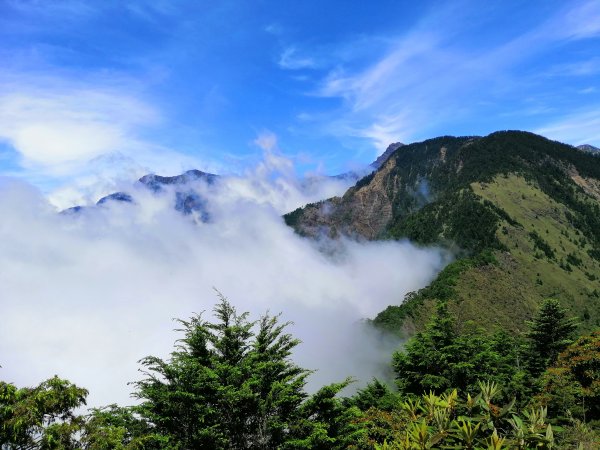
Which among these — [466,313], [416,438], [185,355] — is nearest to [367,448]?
[185,355]

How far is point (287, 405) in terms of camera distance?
24484 mm

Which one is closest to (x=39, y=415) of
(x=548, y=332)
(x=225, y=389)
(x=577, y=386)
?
(x=225, y=389)

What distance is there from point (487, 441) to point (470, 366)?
27655mm

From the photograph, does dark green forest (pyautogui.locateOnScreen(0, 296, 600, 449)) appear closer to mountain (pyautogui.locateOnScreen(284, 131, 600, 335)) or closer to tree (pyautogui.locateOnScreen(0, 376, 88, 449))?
tree (pyautogui.locateOnScreen(0, 376, 88, 449))

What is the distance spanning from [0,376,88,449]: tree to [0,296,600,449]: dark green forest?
0.11ft

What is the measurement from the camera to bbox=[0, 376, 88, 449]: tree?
42.3ft

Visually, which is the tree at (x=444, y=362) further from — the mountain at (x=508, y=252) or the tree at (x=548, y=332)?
the mountain at (x=508, y=252)

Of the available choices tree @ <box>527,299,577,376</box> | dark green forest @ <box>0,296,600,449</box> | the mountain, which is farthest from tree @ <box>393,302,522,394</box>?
the mountain

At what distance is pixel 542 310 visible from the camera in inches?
2228

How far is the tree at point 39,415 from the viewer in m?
12.9

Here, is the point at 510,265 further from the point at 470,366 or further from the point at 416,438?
the point at 416,438

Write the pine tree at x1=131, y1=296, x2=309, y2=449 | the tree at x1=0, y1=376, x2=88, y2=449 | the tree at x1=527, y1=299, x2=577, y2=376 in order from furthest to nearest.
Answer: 1. the tree at x1=527, y1=299, x2=577, y2=376
2. the pine tree at x1=131, y1=296, x2=309, y2=449
3. the tree at x1=0, y1=376, x2=88, y2=449

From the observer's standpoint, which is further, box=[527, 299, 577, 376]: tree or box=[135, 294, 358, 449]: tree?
box=[527, 299, 577, 376]: tree

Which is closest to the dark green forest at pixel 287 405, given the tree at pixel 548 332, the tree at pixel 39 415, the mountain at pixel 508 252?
the tree at pixel 39 415
